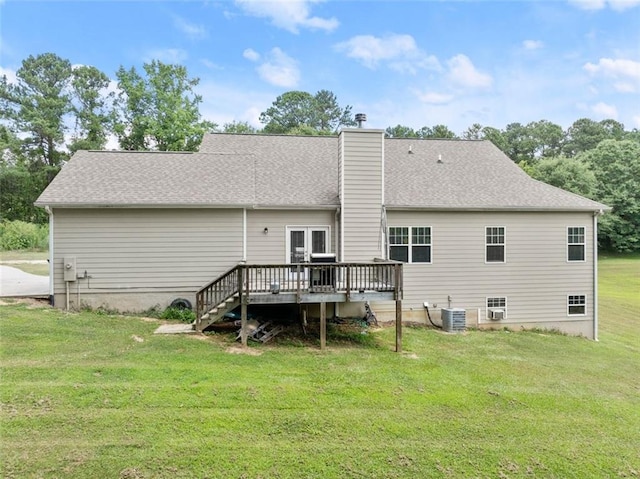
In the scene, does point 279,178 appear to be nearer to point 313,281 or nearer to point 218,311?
point 313,281

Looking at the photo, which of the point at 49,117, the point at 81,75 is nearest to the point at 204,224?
the point at 49,117

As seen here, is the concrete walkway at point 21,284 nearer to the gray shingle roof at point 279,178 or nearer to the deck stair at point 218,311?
the gray shingle roof at point 279,178

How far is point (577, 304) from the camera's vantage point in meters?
11.4

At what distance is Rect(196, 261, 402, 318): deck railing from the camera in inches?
312

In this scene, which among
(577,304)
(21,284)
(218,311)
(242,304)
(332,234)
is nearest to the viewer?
(242,304)

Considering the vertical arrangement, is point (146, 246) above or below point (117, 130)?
below

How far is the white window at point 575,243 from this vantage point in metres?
11.3

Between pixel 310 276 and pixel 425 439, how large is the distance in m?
4.19

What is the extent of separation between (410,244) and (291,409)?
22.3ft

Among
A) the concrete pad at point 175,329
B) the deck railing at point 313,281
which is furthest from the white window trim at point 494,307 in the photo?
the concrete pad at point 175,329

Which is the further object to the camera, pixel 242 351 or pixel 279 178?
pixel 279 178

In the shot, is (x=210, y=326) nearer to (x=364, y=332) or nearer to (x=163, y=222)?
(x=163, y=222)

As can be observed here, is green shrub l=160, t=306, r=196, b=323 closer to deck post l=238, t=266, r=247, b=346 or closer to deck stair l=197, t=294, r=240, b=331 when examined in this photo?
deck stair l=197, t=294, r=240, b=331

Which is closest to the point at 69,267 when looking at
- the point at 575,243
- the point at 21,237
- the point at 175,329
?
the point at 175,329
